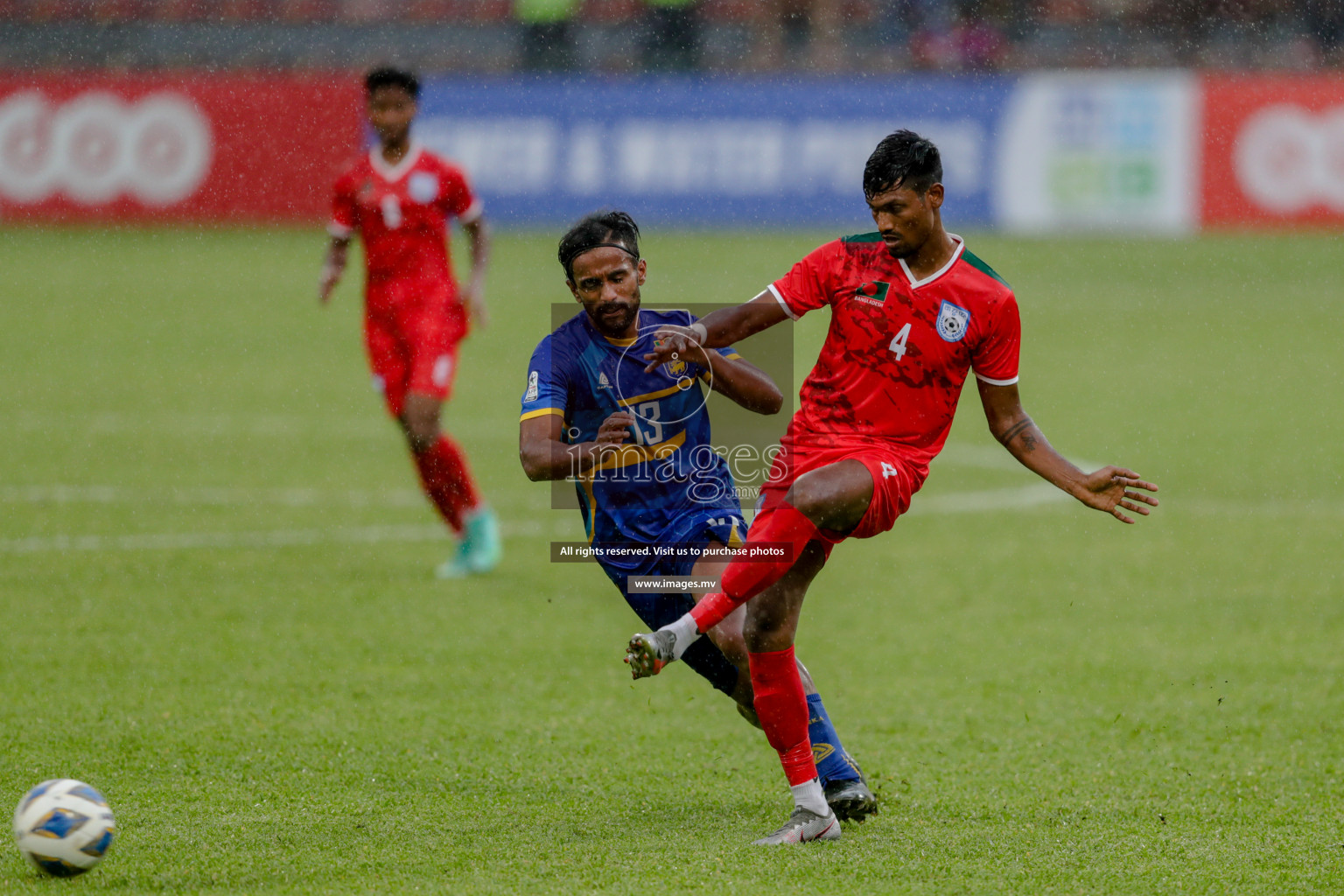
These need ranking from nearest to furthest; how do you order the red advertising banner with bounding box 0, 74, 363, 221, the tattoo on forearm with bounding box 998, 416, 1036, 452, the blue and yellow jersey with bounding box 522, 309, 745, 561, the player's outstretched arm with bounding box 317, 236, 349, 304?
1. the tattoo on forearm with bounding box 998, 416, 1036, 452
2. the blue and yellow jersey with bounding box 522, 309, 745, 561
3. the player's outstretched arm with bounding box 317, 236, 349, 304
4. the red advertising banner with bounding box 0, 74, 363, 221

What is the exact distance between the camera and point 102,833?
4250mm

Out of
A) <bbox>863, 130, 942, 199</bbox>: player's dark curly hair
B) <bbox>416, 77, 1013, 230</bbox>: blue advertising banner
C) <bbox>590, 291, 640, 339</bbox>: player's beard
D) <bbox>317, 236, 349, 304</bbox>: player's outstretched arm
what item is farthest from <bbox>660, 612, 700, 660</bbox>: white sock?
<bbox>416, 77, 1013, 230</bbox>: blue advertising banner

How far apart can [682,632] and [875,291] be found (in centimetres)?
118

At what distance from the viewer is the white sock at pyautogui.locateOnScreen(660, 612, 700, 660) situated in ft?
14.4

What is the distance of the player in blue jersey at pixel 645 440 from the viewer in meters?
4.85

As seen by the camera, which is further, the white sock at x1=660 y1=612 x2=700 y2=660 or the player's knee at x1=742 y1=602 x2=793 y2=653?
the player's knee at x1=742 y1=602 x2=793 y2=653

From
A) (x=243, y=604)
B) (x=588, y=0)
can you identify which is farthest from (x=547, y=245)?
(x=243, y=604)

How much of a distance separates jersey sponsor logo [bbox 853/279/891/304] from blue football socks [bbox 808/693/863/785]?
4.27ft

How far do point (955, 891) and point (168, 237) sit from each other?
20.9 m

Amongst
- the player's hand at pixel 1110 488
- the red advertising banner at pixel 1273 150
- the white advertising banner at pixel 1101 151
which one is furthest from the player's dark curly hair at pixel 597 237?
the red advertising banner at pixel 1273 150

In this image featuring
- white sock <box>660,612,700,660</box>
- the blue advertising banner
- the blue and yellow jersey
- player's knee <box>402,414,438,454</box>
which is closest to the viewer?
white sock <box>660,612,700,660</box>

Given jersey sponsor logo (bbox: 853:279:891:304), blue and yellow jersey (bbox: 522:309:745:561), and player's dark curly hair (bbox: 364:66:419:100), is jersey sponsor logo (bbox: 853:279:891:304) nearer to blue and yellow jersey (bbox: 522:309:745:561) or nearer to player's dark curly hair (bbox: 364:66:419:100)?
blue and yellow jersey (bbox: 522:309:745:561)

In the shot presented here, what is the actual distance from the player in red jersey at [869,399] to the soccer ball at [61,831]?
1709mm

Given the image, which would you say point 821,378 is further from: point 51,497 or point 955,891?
point 51,497
